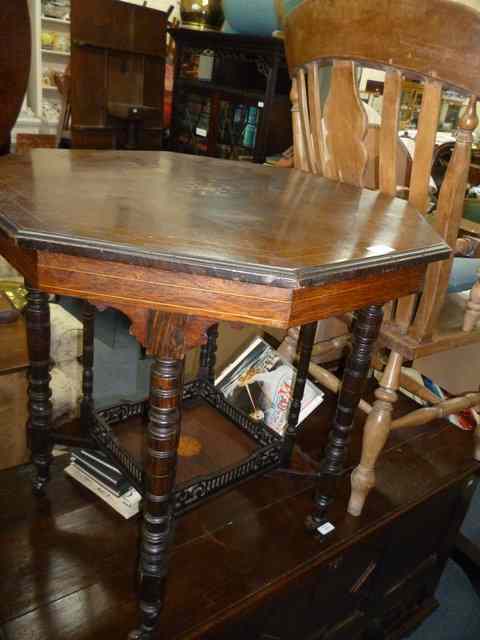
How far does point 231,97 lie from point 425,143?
1.54 meters

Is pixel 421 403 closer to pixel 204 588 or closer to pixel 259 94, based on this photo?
pixel 204 588

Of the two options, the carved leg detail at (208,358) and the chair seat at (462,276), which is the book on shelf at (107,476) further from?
the chair seat at (462,276)

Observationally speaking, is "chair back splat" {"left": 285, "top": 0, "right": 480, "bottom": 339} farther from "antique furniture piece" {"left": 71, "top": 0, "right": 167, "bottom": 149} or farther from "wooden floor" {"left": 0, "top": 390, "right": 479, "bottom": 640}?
"antique furniture piece" {"left": 71, "top": 0, "right": 167, "bottom": 149}

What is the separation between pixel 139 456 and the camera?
1034mm

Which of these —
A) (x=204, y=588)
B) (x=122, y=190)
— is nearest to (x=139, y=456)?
(x=204, y=588)

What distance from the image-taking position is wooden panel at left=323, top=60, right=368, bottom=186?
0.94m

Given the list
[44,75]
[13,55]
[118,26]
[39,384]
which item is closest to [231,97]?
[118,26]

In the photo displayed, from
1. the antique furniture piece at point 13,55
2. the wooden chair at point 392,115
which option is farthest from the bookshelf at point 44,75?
the wooden chair at point 392,115

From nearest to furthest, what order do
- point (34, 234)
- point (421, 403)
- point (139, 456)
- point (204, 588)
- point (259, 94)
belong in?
point (34, 234), point (204, 588), point (139, 456), point (421, 403), point (259, 94)

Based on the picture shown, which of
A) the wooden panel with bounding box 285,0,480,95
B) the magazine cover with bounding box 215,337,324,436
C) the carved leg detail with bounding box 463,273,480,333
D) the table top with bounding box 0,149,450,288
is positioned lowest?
the magazine cover with bounding box 215,337,324,436

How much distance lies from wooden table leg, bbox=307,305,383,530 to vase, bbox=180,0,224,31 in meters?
1.99

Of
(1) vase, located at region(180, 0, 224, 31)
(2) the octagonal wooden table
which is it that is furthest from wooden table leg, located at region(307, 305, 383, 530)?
(1) vase, located at region(180, 0, 224, 31)

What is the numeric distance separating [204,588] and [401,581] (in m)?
0.56

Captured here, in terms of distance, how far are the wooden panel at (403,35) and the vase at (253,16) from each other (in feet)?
3.16
